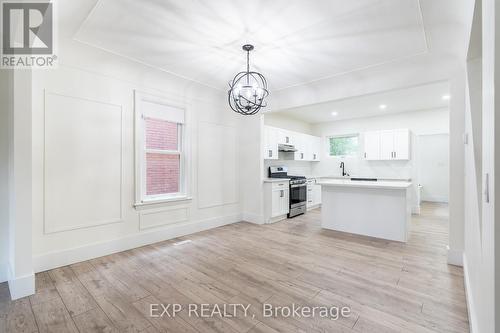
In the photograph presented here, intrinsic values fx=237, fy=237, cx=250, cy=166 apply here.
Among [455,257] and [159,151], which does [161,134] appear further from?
[455,257]

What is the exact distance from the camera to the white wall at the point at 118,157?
2836 mm

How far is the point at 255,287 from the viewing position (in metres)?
2.46

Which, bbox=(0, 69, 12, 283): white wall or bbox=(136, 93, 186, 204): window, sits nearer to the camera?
bbox=(0, 69, 12, 283): white wall

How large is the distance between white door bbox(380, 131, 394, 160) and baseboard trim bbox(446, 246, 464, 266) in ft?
13.4

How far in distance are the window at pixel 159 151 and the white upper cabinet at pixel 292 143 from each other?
1947mm

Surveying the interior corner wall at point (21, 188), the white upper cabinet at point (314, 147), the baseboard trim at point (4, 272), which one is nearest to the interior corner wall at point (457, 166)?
the white upper cabinet at point (314, 147)

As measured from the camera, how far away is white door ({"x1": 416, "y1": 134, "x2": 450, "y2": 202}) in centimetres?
718

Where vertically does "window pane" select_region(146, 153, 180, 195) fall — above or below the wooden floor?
above

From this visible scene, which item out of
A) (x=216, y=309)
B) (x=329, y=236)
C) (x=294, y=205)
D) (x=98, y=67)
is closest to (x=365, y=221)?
(x=329, y=236)

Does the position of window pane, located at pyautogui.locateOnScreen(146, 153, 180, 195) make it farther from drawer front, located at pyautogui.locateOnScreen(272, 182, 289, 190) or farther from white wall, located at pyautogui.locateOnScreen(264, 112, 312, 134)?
white wall, located at pyautogui.locateOnScreen(264, 112, 312, 134)

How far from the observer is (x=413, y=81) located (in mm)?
3424

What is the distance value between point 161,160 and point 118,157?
0.76 meters

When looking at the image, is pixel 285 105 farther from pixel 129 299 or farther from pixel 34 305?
pixel 34 305

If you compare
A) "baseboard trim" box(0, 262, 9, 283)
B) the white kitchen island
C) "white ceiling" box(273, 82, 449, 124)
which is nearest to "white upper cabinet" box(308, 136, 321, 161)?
"white ceiling" box(273, 82, 449, 124)
